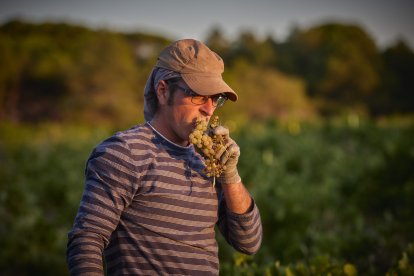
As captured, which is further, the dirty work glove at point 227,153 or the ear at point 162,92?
the ear at point 162,92

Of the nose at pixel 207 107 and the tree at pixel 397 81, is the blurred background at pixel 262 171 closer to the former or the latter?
the nose at pixel 207 107

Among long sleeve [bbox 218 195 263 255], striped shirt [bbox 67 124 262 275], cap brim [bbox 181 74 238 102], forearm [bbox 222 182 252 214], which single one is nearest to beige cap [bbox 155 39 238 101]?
cap brim [bbox 181 74 238 102]

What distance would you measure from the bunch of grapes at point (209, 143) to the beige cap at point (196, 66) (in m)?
0.14

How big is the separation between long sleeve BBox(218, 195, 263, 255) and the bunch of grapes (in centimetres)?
26

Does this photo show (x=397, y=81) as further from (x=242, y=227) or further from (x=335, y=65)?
(x=242, y=227)

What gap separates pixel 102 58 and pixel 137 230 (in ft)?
139

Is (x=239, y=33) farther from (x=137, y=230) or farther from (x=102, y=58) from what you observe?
(x=137, y=230)

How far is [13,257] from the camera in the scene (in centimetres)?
579

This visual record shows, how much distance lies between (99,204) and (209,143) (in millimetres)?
438

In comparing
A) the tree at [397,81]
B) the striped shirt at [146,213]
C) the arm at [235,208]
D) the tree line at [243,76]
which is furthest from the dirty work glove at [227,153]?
the tree at [397,81]

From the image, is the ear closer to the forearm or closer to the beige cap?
the beige cap

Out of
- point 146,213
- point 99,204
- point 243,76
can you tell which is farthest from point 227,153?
point 243,76

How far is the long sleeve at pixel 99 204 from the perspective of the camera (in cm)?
166

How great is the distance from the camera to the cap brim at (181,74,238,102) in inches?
72.8
